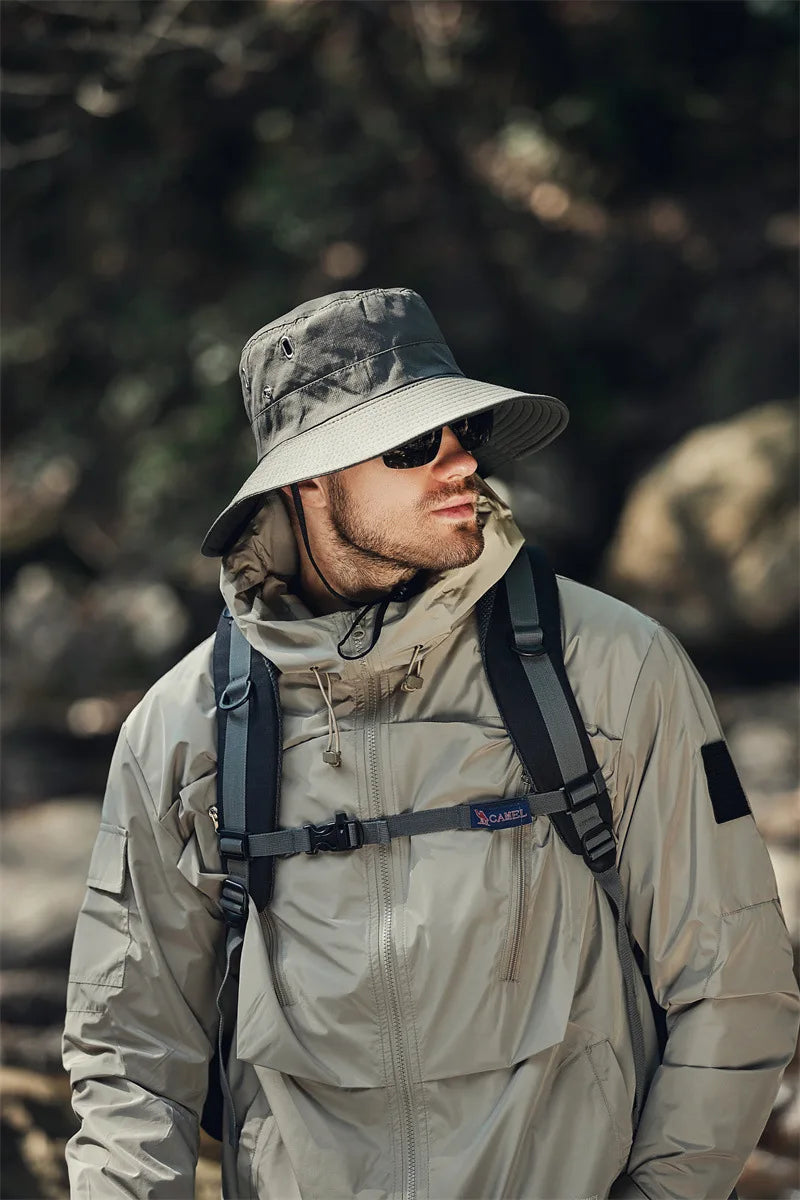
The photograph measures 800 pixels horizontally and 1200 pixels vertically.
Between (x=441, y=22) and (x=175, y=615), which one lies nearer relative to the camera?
(x=441, y=22)

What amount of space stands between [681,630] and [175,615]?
428 cm

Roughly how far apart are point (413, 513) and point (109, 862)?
0.95m

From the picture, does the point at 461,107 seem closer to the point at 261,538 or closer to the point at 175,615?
the point at 175,615

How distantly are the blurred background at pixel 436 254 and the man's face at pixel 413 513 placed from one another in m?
5.81

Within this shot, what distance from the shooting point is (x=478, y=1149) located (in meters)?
2.09

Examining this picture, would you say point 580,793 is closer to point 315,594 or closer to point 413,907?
point 413,907

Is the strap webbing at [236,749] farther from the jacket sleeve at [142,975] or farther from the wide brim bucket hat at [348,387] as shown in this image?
the wide brim bucket hat at [348,387]

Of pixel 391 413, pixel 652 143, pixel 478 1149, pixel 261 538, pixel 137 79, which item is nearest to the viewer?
pixel 478 1149

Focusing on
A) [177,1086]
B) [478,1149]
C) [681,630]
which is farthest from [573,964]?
[681,630]

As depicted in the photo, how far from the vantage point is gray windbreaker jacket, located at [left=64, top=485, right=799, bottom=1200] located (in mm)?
2143

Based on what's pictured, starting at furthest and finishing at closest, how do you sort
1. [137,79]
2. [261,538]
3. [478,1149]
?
[137,79]
[261,538]
[478,1149]

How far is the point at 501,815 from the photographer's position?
2205 mm

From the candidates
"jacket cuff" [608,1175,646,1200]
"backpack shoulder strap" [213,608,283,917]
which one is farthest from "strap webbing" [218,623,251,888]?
"jacket cuff" [608,1175,646,1200]

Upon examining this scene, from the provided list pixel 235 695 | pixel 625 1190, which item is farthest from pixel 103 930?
pixel 625 1190
